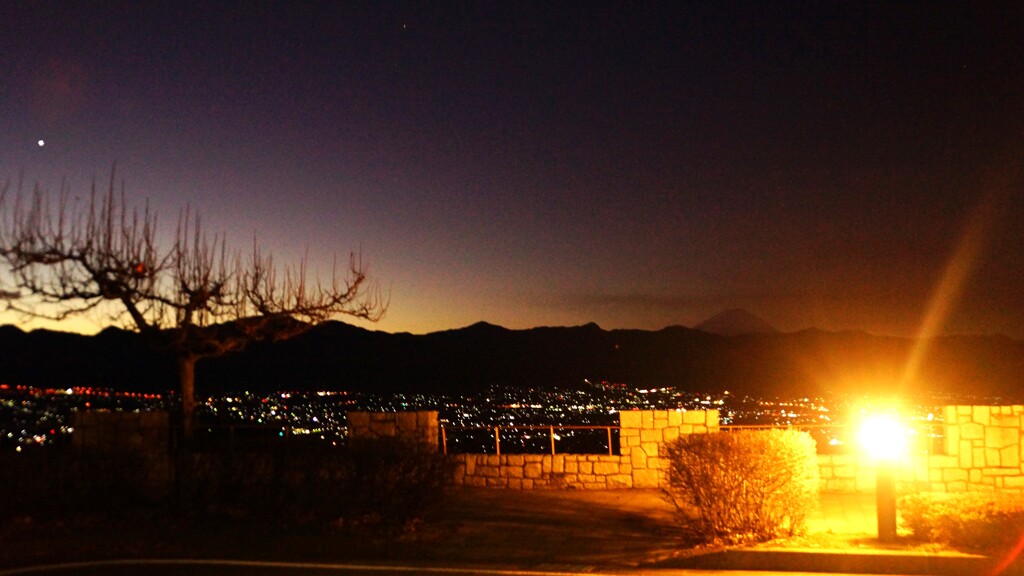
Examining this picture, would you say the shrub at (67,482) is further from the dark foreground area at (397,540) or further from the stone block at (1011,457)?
the stone block at (1011,457)

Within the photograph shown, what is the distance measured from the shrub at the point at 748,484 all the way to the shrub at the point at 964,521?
1315 millimetres

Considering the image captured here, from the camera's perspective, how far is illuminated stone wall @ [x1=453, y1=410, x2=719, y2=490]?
16.8m

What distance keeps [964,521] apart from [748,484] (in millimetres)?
2400

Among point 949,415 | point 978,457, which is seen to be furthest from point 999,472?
point 949,415

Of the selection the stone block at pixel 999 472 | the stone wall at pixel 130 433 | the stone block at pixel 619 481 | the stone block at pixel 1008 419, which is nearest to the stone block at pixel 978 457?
the stone block at pixel 999 472

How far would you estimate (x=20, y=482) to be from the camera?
40.8 feet

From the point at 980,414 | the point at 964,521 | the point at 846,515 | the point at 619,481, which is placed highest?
the point at 980,414

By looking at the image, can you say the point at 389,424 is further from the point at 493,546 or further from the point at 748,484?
the point at 748,484

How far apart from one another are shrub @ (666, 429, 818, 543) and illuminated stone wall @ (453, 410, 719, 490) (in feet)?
17.6

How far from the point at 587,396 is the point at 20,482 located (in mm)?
42942

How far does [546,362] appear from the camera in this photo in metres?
59.9

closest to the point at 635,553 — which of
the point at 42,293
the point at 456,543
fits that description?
the point at 456,543

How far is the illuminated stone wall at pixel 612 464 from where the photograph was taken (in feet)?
55.0

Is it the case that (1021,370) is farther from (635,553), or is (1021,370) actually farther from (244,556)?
(244,556)
